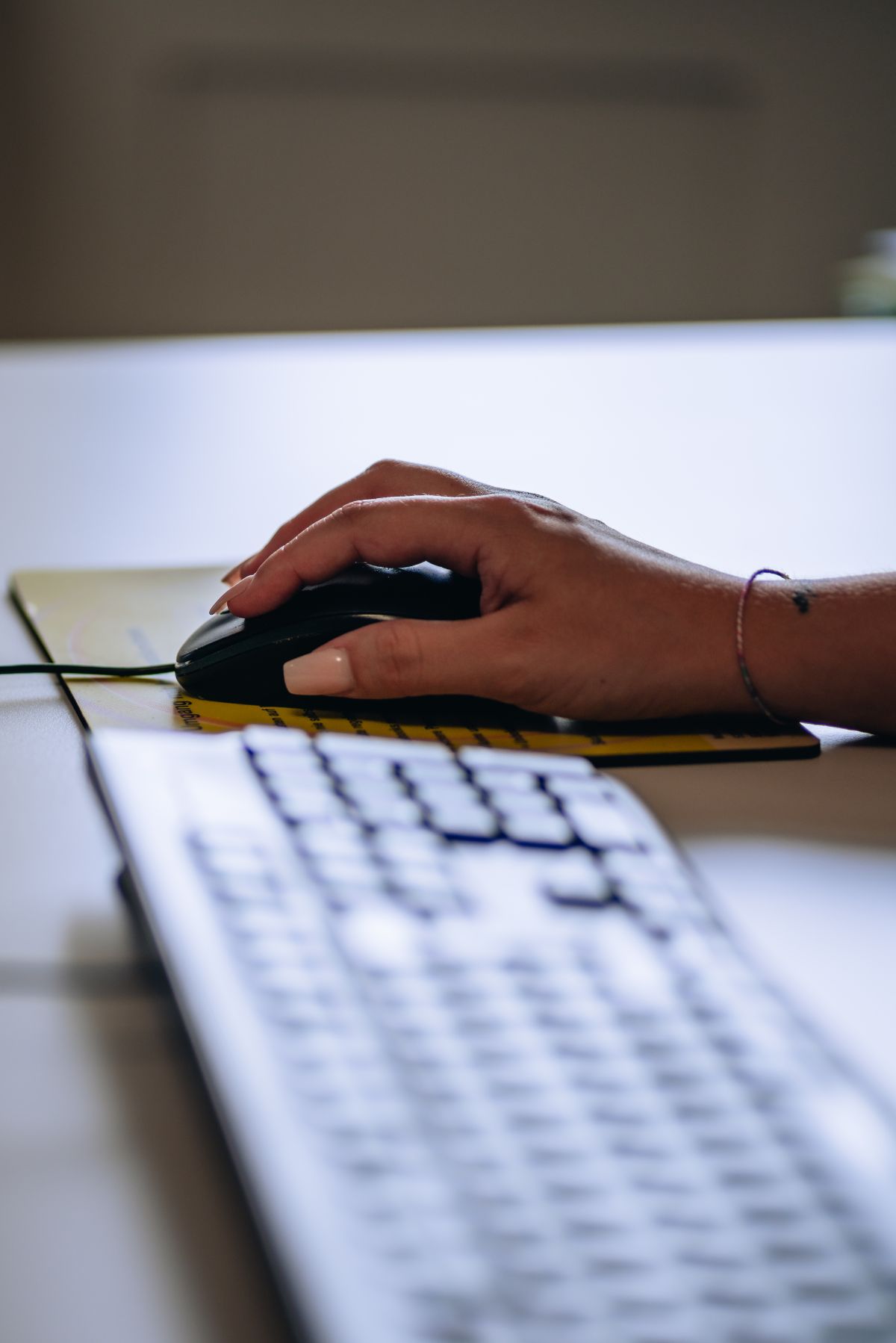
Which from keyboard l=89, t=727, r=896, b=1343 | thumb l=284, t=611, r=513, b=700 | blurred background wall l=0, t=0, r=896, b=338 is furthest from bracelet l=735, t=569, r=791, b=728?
blurred background wall l=0, t=0, r=896, b=338

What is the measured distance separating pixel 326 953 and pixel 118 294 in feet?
9.38

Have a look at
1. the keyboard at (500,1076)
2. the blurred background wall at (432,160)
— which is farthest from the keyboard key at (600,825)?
the blurred background wall at (432,160)

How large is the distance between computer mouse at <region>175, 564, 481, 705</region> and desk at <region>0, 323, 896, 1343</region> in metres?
0.07

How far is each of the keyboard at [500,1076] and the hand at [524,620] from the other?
168mm

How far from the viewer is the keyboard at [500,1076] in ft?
0.85

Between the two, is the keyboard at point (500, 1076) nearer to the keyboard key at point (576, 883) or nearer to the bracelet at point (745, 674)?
the keyboard key at point (576, 883)

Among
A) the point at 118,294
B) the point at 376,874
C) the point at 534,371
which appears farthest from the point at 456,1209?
the point at 118,294

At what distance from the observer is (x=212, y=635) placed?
66cm

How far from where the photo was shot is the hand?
63 cm

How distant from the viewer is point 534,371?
1.40m

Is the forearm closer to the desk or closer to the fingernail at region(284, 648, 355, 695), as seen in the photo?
the desk

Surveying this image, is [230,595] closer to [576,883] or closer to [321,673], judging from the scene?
[321,673]

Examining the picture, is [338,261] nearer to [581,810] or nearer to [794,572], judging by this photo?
[794,572]

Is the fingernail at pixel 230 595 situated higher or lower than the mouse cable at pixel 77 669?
higher
